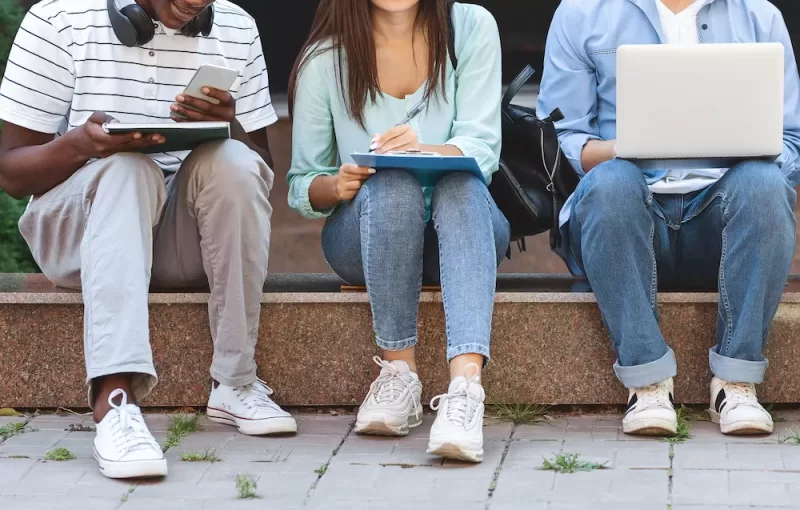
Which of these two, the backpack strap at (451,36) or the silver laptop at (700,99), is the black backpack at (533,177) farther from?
the silver laptop at (700,99)

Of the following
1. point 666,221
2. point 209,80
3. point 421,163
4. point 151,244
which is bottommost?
point 666,221

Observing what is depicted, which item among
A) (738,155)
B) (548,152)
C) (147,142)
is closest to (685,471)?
(738,155)

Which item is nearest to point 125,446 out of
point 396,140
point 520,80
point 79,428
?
point 79,428

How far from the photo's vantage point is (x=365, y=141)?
3.54 m

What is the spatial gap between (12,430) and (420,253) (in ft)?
3.88

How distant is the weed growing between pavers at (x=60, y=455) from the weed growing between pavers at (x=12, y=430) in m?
0.24

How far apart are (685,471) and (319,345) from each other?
3.60 feet

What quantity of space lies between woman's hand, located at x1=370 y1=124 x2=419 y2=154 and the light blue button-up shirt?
1.79ft

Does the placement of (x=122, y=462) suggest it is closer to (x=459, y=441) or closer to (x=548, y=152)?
(x=459, y=441)

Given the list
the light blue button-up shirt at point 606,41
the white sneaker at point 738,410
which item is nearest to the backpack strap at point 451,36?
the light blue button-up shirt at point 606,41

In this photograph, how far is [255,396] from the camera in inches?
135

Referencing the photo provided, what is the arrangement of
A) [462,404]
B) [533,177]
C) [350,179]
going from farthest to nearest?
[533,177]
[350,179]
[462,404]

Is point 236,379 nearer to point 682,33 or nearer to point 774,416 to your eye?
point 774,416

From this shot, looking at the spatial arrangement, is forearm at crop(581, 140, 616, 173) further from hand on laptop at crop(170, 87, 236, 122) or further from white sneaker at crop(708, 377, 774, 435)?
hand on laptop at crop(170, 87, 236, 122)
